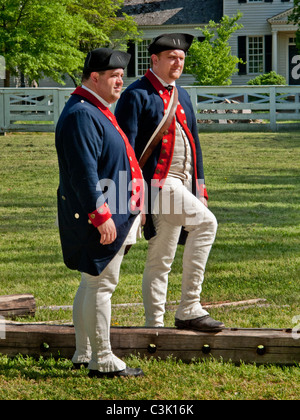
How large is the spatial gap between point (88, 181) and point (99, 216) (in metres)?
0.21

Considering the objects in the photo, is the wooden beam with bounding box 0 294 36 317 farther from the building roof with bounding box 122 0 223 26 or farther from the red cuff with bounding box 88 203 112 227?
the building roof with bounding box 122 0 223 26

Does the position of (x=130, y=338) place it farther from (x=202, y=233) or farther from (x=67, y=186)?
(x=67, y=186)

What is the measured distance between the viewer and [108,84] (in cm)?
458

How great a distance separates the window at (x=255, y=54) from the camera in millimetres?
46531

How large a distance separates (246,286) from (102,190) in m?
3.10

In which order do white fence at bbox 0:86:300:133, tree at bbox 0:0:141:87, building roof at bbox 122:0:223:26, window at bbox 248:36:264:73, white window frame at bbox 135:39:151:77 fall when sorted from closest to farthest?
white fence at bbox 0:86:300:133, tree at bbox 0:0:141:87, window at bbox 248:36:264:73, building roof at bbox 122:0:223:26, white window frame at bbox 135:39:151:77

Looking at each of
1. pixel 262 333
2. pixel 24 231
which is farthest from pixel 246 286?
pixel 24 231

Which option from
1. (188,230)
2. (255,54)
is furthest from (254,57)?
(188,230)

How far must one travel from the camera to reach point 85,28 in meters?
36.5

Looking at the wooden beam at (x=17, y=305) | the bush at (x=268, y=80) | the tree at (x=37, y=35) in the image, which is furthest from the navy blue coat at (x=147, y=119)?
the bush at (x=268, y=80)

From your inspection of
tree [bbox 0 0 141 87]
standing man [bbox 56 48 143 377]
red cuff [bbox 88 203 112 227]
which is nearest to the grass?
standing man [bbox 56 48 143 377]

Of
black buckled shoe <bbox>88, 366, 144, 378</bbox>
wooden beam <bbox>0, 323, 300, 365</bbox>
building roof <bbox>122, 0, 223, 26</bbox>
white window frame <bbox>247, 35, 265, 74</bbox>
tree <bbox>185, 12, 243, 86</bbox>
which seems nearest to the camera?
black buckled shoe <bbox>88, 366, 144, 378</bbox>

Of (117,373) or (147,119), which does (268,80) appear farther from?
(117,373)

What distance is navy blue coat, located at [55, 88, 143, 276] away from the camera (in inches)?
172
